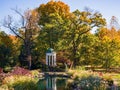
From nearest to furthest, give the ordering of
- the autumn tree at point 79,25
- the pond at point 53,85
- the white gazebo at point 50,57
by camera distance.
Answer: the pond at point 53,85 → the white gazebo at point 50,57 → the autumn tree at point 79,25

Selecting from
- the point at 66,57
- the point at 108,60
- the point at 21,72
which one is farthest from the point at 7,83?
the point at 66,57

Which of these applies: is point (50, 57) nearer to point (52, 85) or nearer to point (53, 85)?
point (53, 85)

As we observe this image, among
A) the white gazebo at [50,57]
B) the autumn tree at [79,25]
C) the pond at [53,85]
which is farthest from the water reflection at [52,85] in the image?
the autumn tree at [79,25]

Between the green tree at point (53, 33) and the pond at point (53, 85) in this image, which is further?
the green tree at point (53, 33)

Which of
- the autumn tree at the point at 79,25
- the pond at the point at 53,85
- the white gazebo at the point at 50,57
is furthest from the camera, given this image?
the autumn tree at the point at 79,25

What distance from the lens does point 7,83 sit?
14648 mm

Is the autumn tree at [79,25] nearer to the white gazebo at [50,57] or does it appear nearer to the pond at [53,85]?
the white gazebo at [50,57]

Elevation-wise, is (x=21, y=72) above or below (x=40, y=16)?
below

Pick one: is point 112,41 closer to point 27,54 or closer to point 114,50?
point 114,50

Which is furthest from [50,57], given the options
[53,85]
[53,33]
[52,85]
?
[52,85]

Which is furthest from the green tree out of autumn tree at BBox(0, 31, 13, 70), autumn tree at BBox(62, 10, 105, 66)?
autumn tree at BBox(0, 31, 13, 70)

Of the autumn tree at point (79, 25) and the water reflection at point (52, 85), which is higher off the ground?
the autumn tree at point (79, 25)

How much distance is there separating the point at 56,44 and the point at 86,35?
305 centimetres

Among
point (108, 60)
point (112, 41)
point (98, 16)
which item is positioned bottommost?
point (108, 60)
